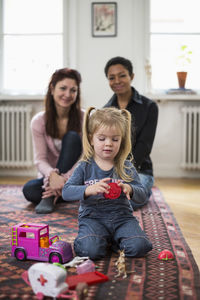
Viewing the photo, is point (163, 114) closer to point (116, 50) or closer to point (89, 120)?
point (116, 50)

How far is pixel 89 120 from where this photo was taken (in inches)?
64.7

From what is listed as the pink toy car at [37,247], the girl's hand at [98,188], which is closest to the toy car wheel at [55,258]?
the pink toy car at [37,247]

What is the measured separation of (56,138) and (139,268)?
1.35m

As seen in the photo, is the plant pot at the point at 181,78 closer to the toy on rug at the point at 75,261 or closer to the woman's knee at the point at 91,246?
the woman's knee at the point at 91,246

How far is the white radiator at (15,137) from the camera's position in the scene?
375 cm

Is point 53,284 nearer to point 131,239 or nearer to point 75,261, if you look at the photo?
point 75,261

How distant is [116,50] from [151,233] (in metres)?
2.21

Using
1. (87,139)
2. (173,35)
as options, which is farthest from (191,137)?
(87,139)

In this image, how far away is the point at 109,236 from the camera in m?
1.59

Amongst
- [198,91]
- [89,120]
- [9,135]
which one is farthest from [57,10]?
[89,120]

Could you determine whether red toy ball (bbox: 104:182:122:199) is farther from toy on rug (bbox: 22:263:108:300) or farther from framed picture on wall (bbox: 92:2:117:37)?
framed picture on wall (bbox: 92:2:117:37)

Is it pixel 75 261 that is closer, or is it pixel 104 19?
pixel 75 261

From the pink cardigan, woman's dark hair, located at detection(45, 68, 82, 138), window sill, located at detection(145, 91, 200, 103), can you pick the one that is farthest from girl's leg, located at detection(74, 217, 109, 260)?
window sill, located at detection(145, 91, 200, 103)

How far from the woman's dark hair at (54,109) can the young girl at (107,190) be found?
904mm
